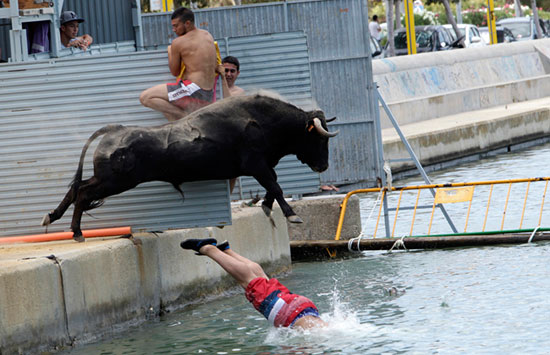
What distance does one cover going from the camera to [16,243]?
11.0 metres

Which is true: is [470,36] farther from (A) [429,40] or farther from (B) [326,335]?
(B) [326,335]

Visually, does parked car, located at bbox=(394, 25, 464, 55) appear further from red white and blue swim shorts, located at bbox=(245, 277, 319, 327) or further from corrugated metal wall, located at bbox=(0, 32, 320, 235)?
red white and blue swim shorts, located at bbox=(245, 277, 319, 327)

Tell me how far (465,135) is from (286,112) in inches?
534

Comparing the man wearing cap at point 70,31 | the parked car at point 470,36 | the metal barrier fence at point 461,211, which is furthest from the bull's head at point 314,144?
the parked car at point 470,36

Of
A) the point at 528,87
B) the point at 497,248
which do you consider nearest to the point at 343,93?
the point at 497,248

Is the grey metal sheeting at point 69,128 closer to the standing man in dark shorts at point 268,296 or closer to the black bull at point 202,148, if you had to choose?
the black bull at point 202,148

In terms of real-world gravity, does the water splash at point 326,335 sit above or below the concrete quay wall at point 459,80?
below

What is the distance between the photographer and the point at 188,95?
11258 millimetres

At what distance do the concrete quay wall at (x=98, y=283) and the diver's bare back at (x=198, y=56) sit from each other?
1.54 metres

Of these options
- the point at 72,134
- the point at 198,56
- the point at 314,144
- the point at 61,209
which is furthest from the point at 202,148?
the point at 61,209

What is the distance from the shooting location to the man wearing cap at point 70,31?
1437cm

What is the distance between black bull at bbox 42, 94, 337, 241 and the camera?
10.7 m

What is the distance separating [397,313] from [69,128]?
369cm

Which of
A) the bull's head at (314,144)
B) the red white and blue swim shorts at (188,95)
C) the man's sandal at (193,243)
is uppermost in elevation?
the red white and blue swim shorts at (188,95)
